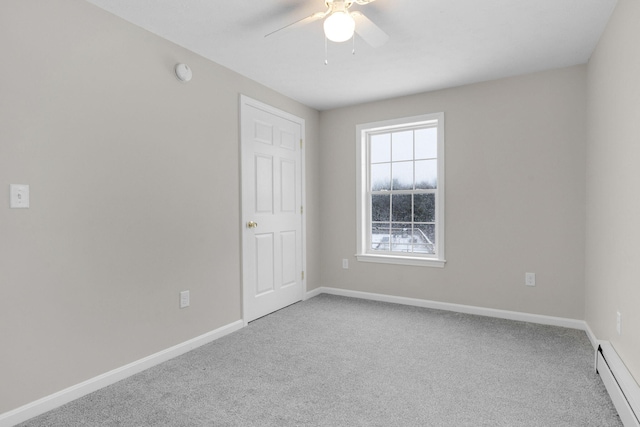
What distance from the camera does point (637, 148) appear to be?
5.99ft

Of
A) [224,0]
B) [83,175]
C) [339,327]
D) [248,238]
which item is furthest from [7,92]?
[339,327]

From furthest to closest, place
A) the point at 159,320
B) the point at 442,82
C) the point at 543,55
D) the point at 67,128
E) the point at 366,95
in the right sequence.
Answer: the point at 366,95
the point at 442,82
the point at 543,55
the point at 159,320
the point at 67,128

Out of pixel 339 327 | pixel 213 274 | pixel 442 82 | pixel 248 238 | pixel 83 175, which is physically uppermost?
pixel 442 82

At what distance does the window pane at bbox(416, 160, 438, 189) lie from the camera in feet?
12.7

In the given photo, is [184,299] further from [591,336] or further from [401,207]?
[591,336]

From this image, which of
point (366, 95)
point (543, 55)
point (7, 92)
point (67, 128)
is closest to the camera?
A: point (7, 92)

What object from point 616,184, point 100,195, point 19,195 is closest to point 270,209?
point 100,195

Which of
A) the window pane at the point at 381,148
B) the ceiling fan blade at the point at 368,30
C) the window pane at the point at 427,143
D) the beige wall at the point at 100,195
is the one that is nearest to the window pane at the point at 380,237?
the window pane at the point at 381,148

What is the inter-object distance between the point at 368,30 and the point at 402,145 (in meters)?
2.13

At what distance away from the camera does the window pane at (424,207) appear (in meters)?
3.90

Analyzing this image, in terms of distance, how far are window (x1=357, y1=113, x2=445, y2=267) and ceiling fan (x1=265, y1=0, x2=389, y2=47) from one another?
A: 1860 millimetres

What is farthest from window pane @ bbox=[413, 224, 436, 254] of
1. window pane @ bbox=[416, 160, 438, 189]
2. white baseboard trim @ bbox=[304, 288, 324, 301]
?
white baseboard trim @ bbox=[304, 288, 324, 301]

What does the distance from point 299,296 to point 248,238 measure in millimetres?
1164

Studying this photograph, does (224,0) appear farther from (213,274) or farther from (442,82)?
(442,82)
